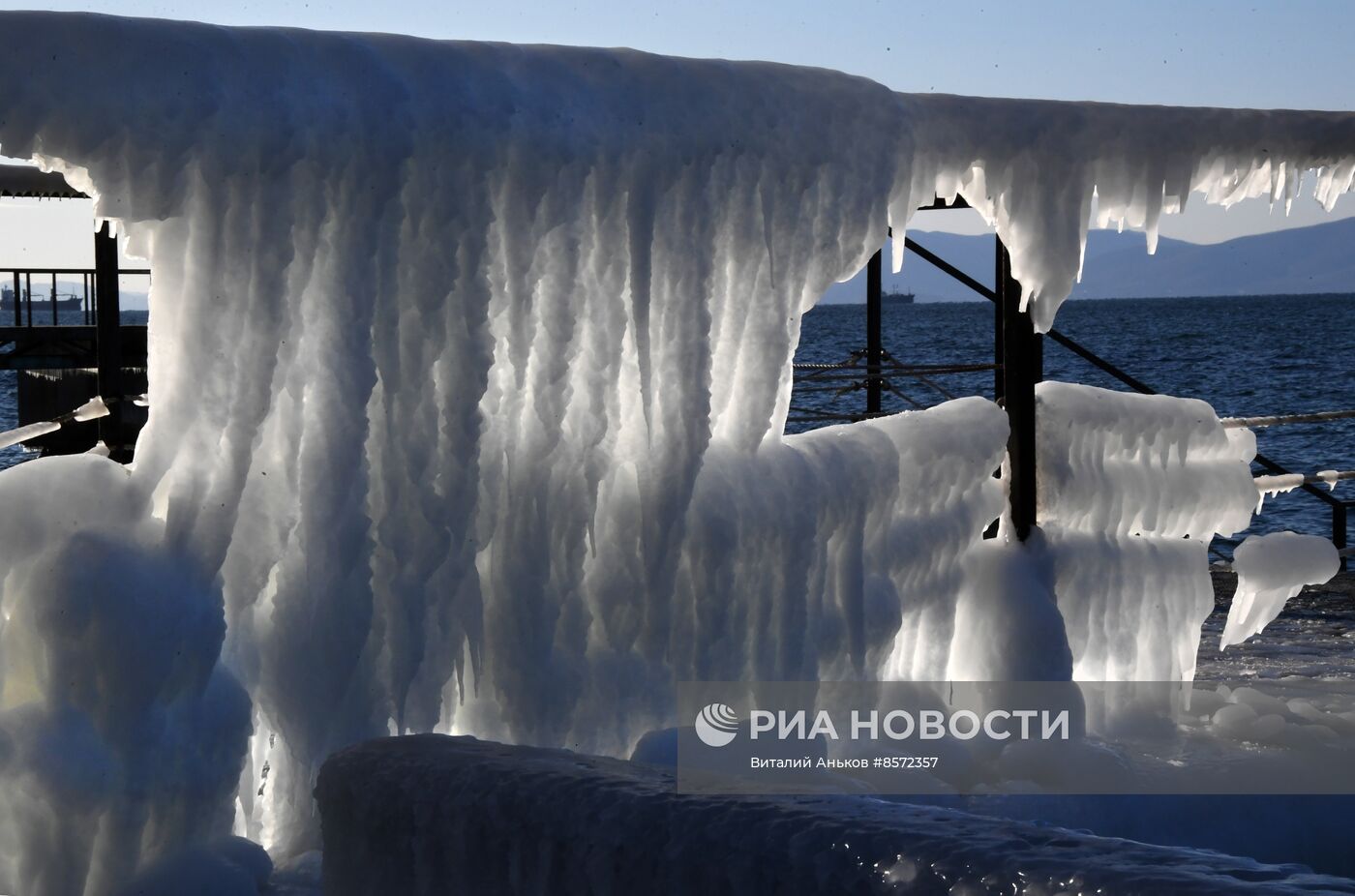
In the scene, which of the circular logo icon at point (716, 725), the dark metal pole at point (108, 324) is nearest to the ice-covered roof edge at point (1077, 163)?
the circular logo icon at point (716, 725)

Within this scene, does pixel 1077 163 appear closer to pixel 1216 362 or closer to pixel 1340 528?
pixel 1340 528

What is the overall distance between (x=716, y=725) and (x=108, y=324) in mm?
2927

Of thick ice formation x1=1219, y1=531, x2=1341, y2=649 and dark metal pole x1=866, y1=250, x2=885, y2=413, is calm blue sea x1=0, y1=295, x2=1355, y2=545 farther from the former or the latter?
thick ice formation x1=1219, y1=531, x2=1341, y2=649

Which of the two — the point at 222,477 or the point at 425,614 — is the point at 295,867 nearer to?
the point at 425,614

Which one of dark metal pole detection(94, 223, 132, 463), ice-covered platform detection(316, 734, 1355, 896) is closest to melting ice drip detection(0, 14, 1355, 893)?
ice-covered platform detection(316, 734, 1355, 896)

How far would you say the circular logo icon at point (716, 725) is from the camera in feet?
14.6

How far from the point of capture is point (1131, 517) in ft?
19.9

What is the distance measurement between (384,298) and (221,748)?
1210 mm

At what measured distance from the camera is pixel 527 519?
4266mm

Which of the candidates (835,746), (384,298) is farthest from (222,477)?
(835,746)

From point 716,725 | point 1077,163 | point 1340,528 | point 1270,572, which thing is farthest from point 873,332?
point 716,725

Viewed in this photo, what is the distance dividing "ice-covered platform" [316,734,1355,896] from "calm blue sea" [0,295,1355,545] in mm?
16692

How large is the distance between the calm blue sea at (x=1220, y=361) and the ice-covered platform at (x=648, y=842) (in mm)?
19001

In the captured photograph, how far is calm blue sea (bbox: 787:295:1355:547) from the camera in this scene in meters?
31.3
